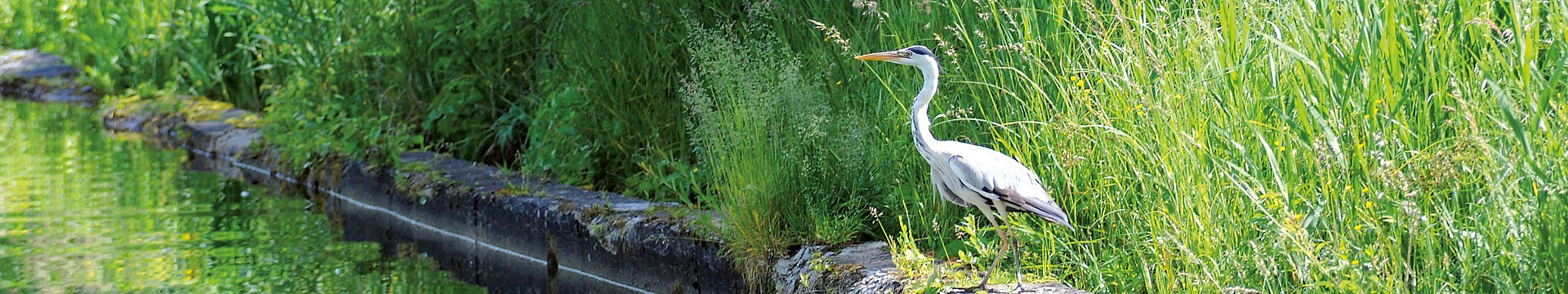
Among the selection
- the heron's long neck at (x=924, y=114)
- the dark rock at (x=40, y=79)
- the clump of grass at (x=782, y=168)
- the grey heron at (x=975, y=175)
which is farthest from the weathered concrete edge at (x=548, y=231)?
the dark rock at (x=40, y=79)

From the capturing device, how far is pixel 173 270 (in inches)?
224

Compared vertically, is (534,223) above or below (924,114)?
below

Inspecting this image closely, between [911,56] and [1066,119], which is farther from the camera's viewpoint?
[911,56]

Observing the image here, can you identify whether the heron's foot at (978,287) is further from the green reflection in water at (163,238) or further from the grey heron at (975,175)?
the green reflection in water at (163,238)

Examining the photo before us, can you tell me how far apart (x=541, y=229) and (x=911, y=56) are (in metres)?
2.39

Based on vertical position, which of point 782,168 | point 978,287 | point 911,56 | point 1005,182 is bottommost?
point 978,287

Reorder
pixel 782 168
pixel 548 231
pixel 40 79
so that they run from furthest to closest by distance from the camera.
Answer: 1. pixel 40 79
2. pixel 548 231
3. pixel 782 168

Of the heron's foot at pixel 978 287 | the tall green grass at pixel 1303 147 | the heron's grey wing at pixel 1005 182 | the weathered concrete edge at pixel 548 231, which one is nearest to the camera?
the tall green grass at pixel 1303 147

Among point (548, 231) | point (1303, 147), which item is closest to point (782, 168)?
point (548, 231)

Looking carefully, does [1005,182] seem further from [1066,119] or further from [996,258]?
[996,258]

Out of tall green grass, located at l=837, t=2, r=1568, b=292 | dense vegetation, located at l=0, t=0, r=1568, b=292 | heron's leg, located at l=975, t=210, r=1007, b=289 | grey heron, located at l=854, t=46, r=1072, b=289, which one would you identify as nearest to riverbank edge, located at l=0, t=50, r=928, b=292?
dense vegetation, located at l=0, t=0, r=1568, b=292

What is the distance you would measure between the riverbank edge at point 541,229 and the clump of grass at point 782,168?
10cm

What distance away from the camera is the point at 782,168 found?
15.3ft

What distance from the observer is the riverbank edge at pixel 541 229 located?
180 inches
